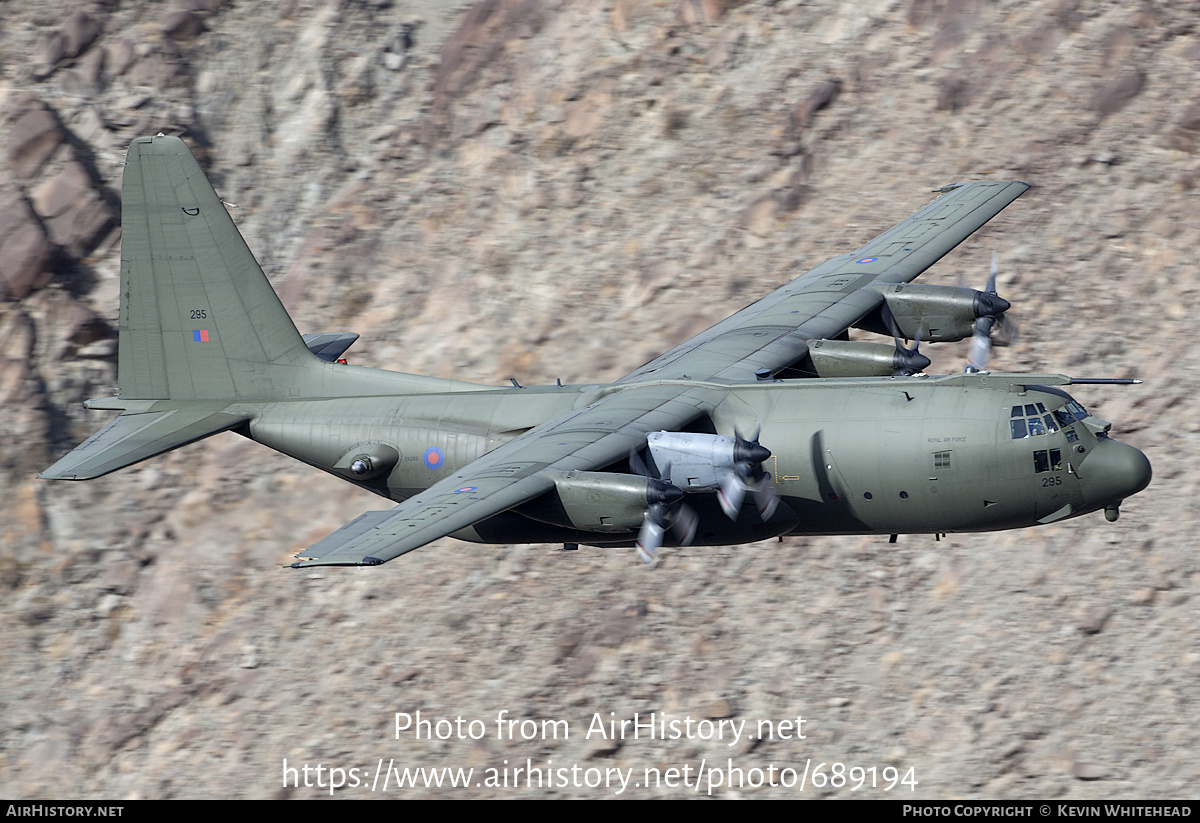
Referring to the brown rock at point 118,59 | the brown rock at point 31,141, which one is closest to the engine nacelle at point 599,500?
the brown rock at point 31,141

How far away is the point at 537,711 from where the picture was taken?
116ft

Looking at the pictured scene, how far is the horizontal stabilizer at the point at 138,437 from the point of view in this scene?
3050cm

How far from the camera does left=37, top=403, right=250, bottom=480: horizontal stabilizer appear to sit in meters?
30.5

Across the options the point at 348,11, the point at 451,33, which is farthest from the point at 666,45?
the point at 348,11

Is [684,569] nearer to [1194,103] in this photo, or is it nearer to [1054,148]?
[1054,148]

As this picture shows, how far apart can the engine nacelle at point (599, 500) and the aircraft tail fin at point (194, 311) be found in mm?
10422

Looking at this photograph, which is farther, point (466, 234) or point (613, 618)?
point (466, 234)

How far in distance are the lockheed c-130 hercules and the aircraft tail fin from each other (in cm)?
5

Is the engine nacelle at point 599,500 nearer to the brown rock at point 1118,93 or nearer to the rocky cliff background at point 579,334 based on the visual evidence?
the rocky cliff background at point 579,334

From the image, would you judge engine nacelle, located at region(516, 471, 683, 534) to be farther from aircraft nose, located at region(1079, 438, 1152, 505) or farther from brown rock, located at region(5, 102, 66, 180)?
brown rock, located at region(5, 102, 66, 180)

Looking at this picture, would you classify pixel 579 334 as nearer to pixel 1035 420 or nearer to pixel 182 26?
pixel 1035 420

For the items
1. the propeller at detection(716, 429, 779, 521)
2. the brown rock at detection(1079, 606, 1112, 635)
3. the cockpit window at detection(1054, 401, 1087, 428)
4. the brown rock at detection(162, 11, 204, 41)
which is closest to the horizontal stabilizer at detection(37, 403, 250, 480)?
the propeller at detection(716, 429, 779, 521)

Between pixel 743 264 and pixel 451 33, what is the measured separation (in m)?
15.1

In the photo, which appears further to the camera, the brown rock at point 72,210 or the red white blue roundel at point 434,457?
the brown rock at point 72,210
